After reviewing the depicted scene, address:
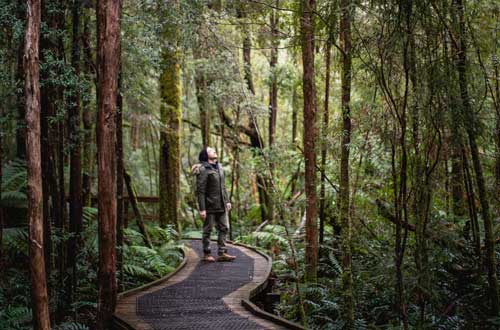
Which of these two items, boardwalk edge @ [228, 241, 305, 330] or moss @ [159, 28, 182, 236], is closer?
boardwalk edge @ [228, 241, 305, 330]

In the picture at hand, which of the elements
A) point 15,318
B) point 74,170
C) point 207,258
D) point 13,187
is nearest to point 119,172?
point 74,170

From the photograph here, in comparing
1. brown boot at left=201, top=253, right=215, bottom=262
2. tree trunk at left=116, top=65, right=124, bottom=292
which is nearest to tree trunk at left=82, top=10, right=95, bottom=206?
tree trunk at left=116, top=65, right=124, bottom=292

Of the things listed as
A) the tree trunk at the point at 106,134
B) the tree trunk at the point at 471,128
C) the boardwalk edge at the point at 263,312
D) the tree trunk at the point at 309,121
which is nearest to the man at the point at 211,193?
the boardwalk edge at the point at 263,312

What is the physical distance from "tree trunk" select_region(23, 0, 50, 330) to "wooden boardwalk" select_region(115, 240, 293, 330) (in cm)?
103

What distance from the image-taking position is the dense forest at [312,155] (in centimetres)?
588

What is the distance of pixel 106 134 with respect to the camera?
6777mm

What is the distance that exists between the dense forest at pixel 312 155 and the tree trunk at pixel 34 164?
18 millimetres

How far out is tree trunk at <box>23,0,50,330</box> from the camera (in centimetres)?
631

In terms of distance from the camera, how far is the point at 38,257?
6.36 meters

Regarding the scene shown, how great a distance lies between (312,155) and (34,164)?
4.35 metres

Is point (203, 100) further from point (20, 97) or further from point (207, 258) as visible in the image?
point (20, 97)

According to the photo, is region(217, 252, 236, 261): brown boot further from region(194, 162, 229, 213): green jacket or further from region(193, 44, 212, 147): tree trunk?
region(193, 44, 212, 147): tree trunk

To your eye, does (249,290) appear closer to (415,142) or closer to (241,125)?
(415,142)

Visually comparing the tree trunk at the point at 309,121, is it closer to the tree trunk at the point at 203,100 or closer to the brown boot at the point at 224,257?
the brown boot at the point at 224,257
